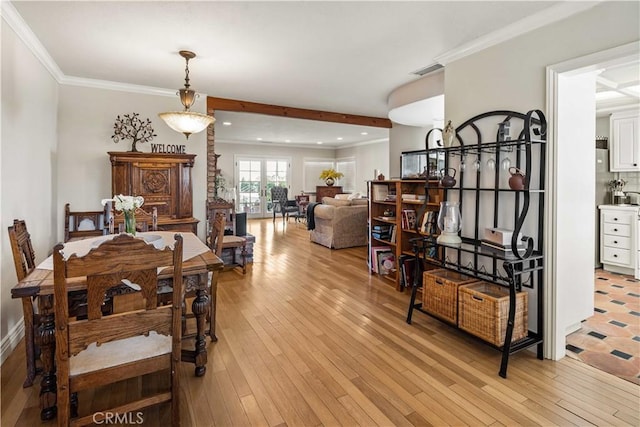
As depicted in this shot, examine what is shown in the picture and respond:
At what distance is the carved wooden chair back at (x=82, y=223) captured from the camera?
3873 millimetres

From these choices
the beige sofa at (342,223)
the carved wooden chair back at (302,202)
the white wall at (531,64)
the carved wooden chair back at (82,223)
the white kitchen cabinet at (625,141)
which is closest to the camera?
the white wall at (531,64)

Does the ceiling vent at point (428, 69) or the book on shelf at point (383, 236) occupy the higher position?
the ceiling vent at point (428, 69)

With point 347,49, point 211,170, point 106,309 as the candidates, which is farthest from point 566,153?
point 211,170

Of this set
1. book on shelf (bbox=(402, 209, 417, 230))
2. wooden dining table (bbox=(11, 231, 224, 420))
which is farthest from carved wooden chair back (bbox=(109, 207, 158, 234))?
book on shelf (bbox=(402, 209, 417, 230))

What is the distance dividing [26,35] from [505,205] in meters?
4.22

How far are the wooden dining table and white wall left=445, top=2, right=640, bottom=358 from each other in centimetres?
253

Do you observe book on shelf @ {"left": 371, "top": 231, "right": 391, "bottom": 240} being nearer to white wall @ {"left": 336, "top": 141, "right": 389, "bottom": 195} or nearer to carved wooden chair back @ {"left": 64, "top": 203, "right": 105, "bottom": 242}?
carved wooden chair back @ {"left": 64, "top": 203, "right": 105, "bottom": 242}

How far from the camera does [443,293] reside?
281cm

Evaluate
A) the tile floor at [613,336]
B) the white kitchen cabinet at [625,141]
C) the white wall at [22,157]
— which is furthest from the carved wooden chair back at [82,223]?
the white kitchen cabinet at [625,141]

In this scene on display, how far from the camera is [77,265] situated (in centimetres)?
143

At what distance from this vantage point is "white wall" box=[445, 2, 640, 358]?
2088 millimetres

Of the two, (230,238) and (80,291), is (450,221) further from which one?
(230,238)

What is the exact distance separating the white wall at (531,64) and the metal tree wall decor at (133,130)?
3.76 meters

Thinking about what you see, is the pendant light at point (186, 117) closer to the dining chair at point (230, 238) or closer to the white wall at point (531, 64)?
the dining chair at point (230, 238)
